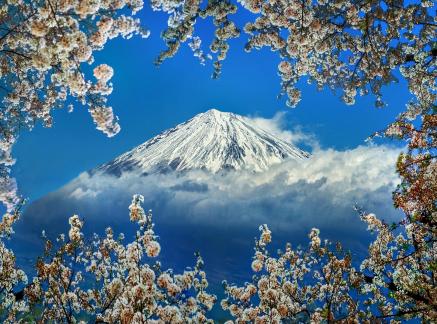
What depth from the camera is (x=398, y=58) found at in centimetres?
652

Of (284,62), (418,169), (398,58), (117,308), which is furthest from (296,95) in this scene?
(117,308)

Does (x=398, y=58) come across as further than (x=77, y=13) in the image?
Yes

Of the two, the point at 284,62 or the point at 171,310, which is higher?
the point at 284,62

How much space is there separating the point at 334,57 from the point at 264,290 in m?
5.74

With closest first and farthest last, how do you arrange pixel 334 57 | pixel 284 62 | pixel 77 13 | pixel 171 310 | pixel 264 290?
1. pixel 77 13
2. pixel 171 310
3. pixel 284 62
4. pixel 334 57
5. pixel 264 290

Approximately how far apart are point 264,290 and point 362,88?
531 cm

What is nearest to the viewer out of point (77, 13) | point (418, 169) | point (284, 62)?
point (77, 13)

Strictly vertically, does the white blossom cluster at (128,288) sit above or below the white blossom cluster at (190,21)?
below

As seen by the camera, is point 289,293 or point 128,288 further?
point 289,293

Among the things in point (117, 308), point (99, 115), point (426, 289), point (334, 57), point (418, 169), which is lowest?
point (117, 308)

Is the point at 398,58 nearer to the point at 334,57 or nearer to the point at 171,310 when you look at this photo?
the point at 334,57

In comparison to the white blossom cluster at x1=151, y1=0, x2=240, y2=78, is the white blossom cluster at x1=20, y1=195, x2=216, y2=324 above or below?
below

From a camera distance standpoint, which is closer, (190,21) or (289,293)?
(190,21)

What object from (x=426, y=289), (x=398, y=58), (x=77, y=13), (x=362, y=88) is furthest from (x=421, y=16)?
(x=77, y=13)
